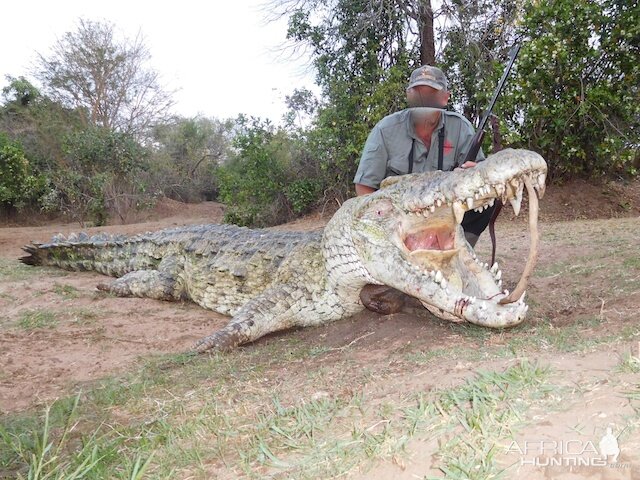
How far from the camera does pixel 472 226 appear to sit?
388cm

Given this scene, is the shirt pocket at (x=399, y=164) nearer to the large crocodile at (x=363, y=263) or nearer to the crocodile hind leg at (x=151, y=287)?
the large crocodile at (x=363, y=263)

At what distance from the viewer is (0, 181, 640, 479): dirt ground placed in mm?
1559

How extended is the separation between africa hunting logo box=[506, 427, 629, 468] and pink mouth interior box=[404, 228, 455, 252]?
1713 mm

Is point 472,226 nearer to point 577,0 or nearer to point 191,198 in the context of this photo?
point 577,0

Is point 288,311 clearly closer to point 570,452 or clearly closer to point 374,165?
point 374,165

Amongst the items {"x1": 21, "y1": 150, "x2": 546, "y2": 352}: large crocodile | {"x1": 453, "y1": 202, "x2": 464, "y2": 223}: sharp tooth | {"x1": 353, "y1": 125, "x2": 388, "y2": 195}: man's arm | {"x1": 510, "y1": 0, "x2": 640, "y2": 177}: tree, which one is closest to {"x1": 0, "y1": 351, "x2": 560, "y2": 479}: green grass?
{"x1": 21, "y1": 150, "x2": 546, "y2": 352}: large crocodile

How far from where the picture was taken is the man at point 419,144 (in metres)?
3.68

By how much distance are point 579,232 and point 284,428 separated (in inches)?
226

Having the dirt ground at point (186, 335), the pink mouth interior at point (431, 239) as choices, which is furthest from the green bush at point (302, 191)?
the pink mouth interior at point (431, 239)

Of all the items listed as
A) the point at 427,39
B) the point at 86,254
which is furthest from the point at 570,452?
the point at 427,39

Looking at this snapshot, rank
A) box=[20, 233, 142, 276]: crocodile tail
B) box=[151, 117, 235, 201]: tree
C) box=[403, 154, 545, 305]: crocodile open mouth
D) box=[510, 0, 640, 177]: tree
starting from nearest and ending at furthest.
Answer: box=[403, 154, 545, 305]: crocodile open mouth
box=[20, 233, 142, 276]: crocodile tail
box=[510, 0, 640, 177]: tree
box=[151, 117, 235, 201]: tree

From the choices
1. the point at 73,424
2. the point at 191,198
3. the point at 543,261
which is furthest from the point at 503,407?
the point at 191,198

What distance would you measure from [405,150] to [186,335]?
89.0 inches

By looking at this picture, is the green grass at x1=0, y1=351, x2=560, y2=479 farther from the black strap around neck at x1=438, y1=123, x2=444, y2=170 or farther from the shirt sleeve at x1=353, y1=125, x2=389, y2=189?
the black strap around neck at x1=438, y1=123, x2=444, y2=170
